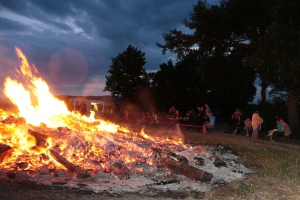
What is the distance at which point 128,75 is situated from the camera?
132 feet

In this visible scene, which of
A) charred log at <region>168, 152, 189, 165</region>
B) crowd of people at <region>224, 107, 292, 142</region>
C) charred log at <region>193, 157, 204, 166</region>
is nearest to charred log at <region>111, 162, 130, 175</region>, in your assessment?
charred log at <region>168, 152, 189, 165</region>

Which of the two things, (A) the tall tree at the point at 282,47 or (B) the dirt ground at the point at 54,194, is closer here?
(B) the dirt ground at the point at 54,194

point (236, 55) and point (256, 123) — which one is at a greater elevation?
point (236, 55)

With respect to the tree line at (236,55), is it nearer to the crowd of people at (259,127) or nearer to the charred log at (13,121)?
the crowd of people at (259,127)

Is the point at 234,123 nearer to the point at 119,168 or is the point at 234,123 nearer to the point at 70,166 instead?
the point at 119,168

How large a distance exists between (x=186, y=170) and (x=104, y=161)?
1.95 m

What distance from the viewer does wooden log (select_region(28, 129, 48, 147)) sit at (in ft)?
25.4

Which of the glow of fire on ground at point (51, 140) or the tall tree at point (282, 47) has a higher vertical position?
the tall tree at point (282, 47)

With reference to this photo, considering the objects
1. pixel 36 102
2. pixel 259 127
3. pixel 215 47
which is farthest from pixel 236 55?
pixel 36 102

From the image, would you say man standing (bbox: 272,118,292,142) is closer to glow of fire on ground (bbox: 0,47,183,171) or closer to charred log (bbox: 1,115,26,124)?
glow of fire on ground (bbox: 0,47,183,171)

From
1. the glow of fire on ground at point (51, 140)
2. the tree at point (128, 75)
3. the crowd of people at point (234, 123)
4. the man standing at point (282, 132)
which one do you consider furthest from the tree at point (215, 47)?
the tree at point (128, 75)

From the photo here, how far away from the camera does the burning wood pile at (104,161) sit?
20.8ft

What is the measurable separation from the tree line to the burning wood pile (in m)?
6.65

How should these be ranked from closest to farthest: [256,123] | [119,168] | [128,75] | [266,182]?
[266,182]
[119,168]
[256,123]
[128,75]
